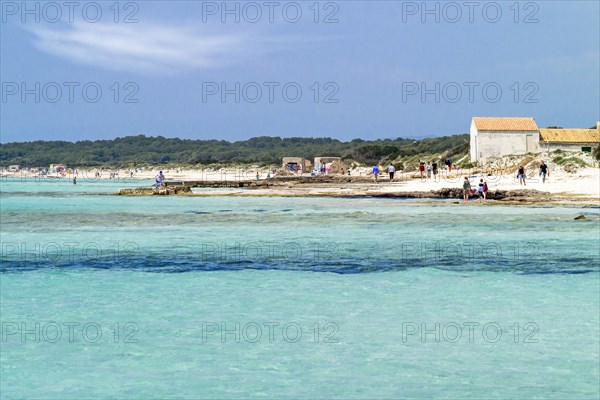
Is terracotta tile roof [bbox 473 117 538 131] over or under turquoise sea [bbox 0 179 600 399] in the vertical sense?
over

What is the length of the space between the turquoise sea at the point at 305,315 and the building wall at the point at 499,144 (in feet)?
150

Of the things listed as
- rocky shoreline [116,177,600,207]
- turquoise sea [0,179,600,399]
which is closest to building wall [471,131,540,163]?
rocky shoreline [116,177,600,207]

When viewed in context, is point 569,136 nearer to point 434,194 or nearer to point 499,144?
point 499,144

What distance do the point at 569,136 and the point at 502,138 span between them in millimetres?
6642

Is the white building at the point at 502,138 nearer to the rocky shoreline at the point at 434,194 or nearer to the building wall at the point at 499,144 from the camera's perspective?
the building wall at the point at 499,144

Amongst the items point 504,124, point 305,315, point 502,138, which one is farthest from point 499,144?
point 305,315

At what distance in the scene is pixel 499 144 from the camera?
66812 mm

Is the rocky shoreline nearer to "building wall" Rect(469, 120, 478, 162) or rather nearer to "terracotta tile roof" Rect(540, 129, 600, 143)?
"building wall" Rect(469, 120, 478, 162)

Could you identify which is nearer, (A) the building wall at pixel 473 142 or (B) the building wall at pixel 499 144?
(B) the building wall at pixel 499 144

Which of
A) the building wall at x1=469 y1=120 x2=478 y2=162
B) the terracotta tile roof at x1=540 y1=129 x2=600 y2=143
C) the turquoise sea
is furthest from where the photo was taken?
the building wall at x1=469 y1=120 x2=478 y2=162

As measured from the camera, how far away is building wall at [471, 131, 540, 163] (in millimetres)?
66625

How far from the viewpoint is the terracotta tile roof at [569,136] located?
6731 cm

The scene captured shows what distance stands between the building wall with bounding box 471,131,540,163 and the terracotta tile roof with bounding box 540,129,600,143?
6.02 feet

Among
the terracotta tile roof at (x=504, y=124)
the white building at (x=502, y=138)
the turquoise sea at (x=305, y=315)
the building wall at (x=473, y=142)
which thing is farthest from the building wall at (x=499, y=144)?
the turquoise sea at (x=305, y=315)
